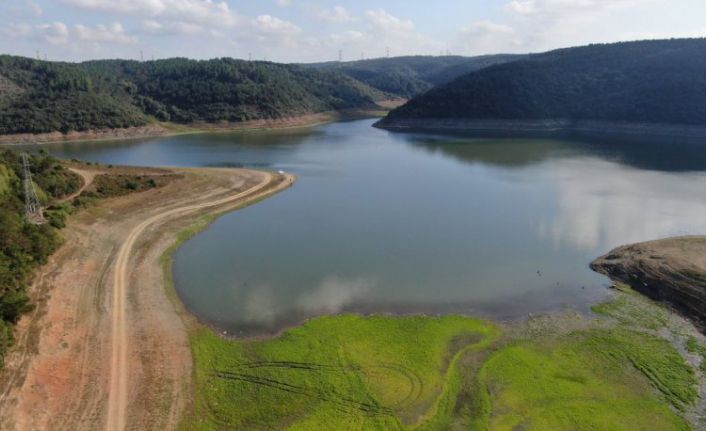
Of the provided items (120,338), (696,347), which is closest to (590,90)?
(696,347)

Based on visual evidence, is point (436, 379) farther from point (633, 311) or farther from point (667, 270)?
point (667, 270)

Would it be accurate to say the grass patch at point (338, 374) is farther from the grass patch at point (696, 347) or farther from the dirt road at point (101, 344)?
the grass patch at point (696, 347)

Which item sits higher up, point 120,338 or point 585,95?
point 585,95

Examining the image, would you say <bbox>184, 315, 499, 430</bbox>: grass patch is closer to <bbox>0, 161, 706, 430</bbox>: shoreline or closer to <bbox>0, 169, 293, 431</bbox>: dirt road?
<bbox>0, 161, 706, 430</bbox>: shoreline

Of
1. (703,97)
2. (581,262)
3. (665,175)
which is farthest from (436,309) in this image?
(703,97)

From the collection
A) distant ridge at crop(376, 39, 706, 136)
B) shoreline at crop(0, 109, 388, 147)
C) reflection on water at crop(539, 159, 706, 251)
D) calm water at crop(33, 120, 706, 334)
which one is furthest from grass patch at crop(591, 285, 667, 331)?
shoreline at crop(0, 109, 388, 147)

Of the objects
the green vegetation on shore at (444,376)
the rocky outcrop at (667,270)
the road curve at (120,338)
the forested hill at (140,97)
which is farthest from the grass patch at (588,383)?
the forested hill at (140,97)

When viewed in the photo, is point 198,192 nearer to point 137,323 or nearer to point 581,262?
point 137,323

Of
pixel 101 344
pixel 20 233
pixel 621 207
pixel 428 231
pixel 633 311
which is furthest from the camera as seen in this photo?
pixel 621 207
